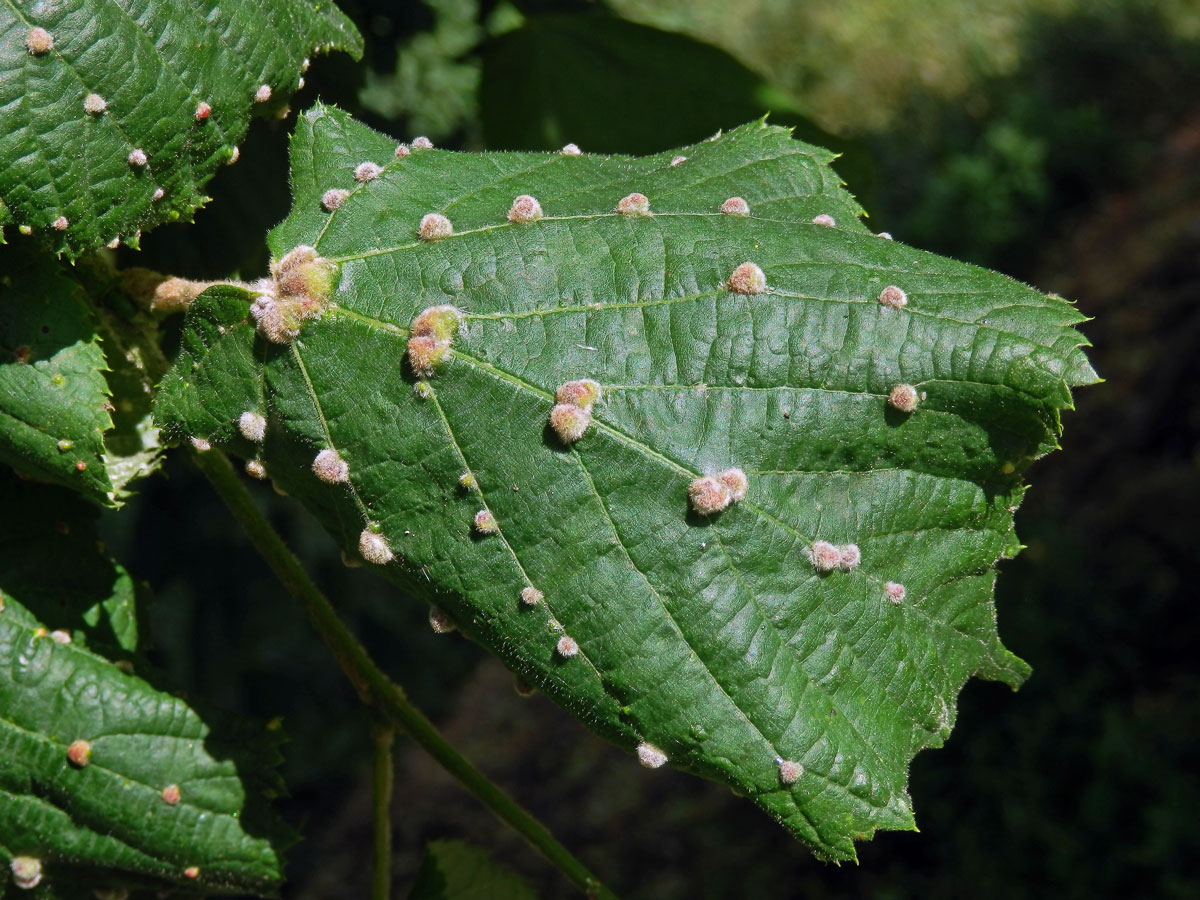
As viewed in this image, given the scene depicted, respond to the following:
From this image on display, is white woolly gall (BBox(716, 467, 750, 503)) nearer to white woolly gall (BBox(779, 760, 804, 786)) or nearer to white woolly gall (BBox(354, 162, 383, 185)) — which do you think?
white woolly gall (BBox(779, 760, 804, 786))

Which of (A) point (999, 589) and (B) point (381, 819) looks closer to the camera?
(B) point (381, 819)

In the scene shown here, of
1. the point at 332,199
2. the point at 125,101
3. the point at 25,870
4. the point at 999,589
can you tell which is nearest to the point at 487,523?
the point at 332,199

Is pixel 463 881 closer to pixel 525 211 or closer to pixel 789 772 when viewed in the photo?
pixel 789 772

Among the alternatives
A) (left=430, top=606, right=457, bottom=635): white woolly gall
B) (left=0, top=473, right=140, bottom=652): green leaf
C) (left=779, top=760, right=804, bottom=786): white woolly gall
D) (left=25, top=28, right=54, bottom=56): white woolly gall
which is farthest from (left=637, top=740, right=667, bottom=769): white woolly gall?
(left=25, top=28, right=54, bottom=56): white woolly gall

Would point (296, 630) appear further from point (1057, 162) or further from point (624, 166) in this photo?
point (1057, 162)

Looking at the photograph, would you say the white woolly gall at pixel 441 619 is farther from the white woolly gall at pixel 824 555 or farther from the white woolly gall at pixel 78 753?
the white woolly gall at pixel 78 753

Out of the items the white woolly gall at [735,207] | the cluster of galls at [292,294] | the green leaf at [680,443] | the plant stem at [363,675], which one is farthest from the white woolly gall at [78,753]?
the white woolly gall at [735,207]

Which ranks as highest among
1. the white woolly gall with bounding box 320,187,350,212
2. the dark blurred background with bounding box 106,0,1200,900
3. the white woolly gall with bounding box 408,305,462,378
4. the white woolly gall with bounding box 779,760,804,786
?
the white woolly gall with bounding box 320,187,350,212
